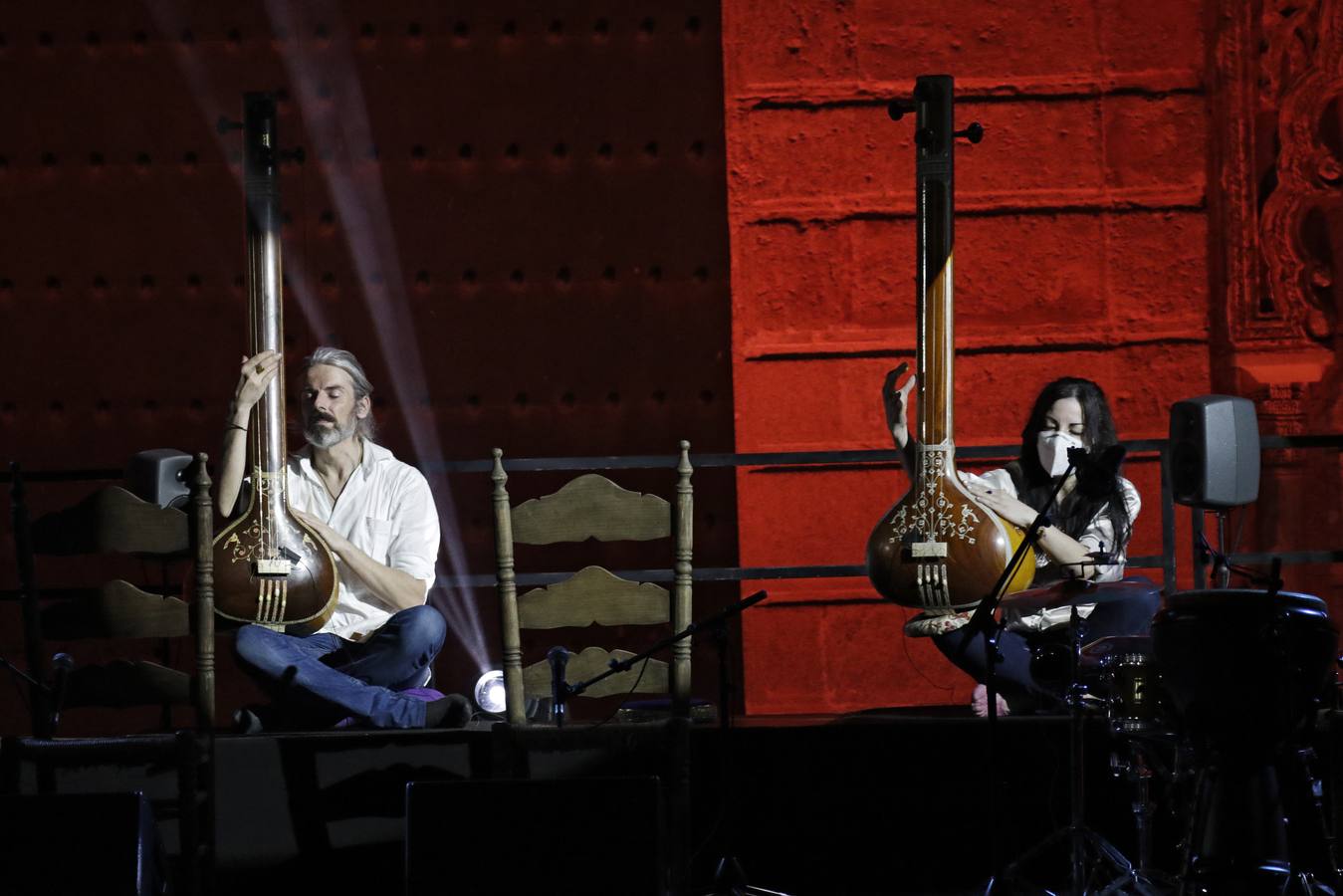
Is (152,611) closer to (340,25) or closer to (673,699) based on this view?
(673,699)

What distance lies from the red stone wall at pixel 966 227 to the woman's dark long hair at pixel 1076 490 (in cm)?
114

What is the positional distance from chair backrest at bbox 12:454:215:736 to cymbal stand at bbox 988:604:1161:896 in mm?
1652

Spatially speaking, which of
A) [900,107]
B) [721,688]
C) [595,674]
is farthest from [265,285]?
[900,107]

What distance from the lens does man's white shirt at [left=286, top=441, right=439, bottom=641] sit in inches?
145

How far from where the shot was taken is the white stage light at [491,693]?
3781mm

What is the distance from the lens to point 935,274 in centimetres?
353

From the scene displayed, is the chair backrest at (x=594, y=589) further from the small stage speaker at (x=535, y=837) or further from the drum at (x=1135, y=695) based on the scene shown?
the drum at (x=1135, y=695)

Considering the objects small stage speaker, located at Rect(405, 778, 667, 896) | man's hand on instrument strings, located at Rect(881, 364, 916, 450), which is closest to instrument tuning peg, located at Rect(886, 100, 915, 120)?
man's hand on instrument strings, located at Rect(881, 364, 916, 450)

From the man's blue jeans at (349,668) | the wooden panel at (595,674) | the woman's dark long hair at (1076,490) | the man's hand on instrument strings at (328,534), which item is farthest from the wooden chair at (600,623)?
the woman's dark long hair at (1076,490)

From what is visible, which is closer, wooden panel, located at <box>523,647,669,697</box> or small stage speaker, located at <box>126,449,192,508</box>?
wooden panel, located at <box>523,647,669,697</box>

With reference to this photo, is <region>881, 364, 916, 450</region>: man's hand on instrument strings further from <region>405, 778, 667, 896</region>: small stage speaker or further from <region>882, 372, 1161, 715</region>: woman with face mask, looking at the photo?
<region>405, 778, 667, 896</region>: small stage speaker

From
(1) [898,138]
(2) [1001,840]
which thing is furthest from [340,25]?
(2) [1001,840]

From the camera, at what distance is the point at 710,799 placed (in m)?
3.48

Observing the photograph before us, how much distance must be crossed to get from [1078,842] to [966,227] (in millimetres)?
2345
